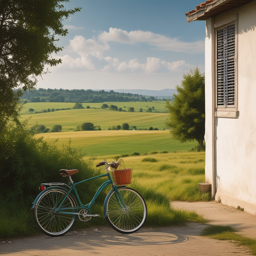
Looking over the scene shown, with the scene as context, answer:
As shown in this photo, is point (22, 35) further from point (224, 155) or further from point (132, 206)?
point (224, 155)

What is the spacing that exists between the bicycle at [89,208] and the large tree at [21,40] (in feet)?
11.6

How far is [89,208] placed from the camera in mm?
5953

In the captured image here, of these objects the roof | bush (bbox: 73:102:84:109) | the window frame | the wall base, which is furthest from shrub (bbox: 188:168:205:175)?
bush (bbox: 73:102:84:109)

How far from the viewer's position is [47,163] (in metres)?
7.21

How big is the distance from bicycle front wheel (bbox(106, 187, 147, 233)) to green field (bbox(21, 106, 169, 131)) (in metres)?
76.7

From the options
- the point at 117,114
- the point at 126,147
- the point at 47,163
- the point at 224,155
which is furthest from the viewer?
the point at 117,114

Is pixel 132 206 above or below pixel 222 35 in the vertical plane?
below

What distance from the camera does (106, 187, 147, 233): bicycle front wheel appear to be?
5.98m

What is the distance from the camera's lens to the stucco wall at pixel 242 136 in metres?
8.30

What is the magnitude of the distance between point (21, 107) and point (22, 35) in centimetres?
202

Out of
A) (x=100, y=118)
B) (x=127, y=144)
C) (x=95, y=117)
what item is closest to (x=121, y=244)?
(x=127, y=144)

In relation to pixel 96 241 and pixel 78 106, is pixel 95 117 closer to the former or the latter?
pixel 78 106

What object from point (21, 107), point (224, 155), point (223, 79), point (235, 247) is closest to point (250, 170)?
point (224, 155)

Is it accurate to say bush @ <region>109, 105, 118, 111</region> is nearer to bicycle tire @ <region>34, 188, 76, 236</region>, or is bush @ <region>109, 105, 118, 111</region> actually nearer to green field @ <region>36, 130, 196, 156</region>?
green field @ <region>36, 130, 196, 156</region>
